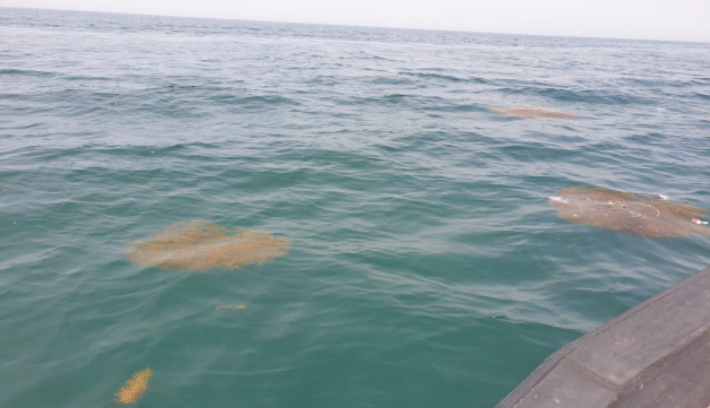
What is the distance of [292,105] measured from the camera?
714 inches

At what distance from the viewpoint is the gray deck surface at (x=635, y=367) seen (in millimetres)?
3305

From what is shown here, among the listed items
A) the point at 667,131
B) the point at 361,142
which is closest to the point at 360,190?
the point at 361,142

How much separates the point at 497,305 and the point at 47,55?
35.0 metres

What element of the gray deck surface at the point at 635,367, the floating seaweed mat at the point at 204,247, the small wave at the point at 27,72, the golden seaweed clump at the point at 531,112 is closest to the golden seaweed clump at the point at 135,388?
the floating seaweed mat at the point at 204,247

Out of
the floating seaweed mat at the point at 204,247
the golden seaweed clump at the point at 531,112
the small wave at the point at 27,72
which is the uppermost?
the small wave at the point at 27,72

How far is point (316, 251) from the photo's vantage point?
6934 mm

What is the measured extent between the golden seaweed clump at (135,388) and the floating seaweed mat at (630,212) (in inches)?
299

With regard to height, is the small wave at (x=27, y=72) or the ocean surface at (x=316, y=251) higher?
the small wave at (x=27, y=72)

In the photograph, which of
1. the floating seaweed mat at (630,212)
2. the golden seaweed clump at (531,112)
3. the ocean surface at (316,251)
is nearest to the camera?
the ocean surface at (316,251)

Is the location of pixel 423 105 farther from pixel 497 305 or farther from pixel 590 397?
pixel 590 397

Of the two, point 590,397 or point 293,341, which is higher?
point 590,397

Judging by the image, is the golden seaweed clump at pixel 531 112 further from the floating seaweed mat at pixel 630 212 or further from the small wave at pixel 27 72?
the small wave at pixel 27 72

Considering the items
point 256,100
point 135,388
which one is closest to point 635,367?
point 135,388

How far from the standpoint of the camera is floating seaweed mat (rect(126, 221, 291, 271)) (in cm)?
642
